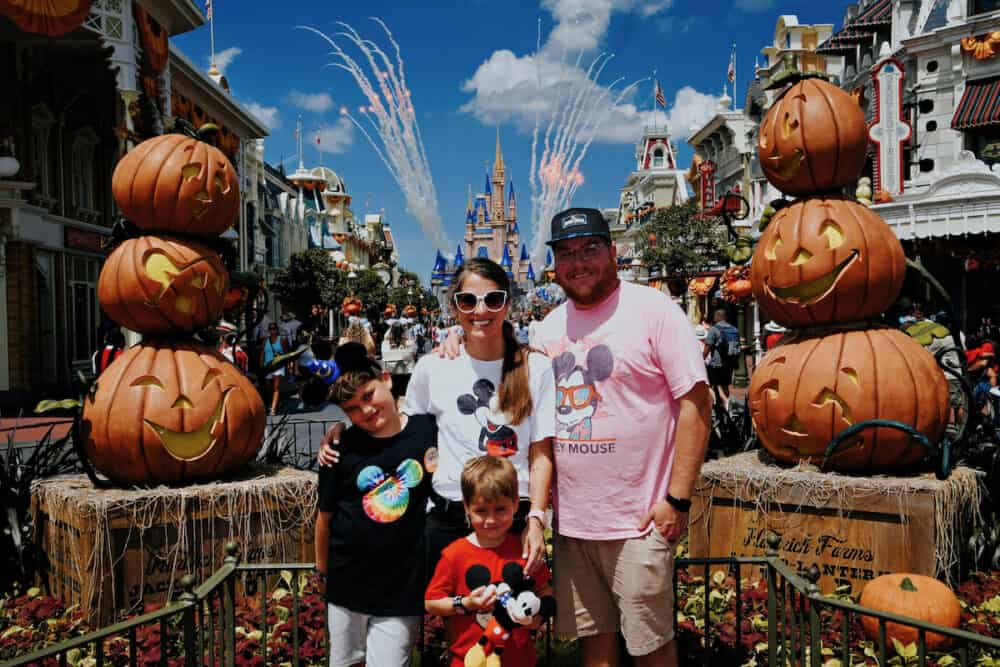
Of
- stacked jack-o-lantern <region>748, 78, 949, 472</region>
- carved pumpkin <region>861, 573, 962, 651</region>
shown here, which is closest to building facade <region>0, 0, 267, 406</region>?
stacked jack-o-lantern <region>748, 78, 949, 472</region>

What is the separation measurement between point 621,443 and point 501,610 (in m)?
0.74

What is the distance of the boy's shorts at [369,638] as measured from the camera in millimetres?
2660

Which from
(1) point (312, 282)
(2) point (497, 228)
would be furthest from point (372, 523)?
(2) point (497, 228)

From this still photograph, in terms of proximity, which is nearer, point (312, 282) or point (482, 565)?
point (482, 565)

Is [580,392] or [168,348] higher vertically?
[168,348]

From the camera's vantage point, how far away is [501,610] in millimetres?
2533

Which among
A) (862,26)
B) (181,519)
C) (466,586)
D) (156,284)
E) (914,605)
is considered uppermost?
(862,26)

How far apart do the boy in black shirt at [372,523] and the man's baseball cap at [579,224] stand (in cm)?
87

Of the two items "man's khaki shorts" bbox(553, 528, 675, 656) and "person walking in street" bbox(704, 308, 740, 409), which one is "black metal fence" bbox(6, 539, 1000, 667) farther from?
"person walking in street" bbox(704, 308, 740, 409)

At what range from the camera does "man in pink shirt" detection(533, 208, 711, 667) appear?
274 cm

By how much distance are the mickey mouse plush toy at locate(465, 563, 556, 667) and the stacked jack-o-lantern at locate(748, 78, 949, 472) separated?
8.28ft

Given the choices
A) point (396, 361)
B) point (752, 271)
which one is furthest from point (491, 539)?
point (396, 361)

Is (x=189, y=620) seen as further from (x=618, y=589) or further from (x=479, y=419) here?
(x=618, y=589)

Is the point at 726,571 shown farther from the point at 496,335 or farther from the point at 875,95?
the point at 875,95
